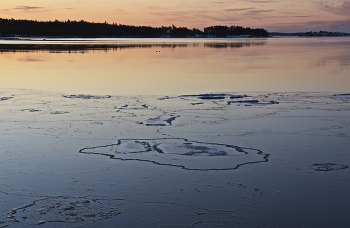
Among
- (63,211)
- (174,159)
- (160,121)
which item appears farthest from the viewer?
(160,121)

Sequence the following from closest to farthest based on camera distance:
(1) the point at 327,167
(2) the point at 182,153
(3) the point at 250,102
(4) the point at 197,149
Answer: (1) the point at 327,167 < (2) the point at 182,153 < (4) the point at 197,149 < (3) the point at 250,102

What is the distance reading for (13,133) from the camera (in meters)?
5.13

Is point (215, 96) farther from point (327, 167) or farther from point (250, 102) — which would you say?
point (327, 167)

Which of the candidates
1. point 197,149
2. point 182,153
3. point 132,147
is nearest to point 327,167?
point 197,149

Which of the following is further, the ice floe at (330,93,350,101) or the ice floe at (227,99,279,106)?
the ice floe at (330,93,350,101)

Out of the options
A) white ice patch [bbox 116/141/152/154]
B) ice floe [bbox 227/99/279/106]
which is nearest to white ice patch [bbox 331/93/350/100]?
ice floe [bbox 227/99/279/106]

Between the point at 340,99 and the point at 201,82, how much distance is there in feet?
12.5

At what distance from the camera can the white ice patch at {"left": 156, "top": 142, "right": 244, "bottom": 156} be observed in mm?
4395

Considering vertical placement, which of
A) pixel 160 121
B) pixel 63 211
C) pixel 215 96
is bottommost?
pixel 63 211

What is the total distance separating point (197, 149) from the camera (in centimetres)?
452

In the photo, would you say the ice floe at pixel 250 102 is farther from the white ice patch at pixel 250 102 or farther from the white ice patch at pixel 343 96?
the white ice patch at pixel 343 96

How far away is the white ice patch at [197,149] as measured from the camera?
439 centimetres

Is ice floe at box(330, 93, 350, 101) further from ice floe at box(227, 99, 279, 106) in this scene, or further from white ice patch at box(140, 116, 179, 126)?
white ice patch at box(140, 116, 179, 126)

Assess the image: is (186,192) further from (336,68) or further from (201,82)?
(336,68)
